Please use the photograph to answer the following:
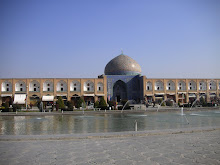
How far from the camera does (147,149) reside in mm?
5652

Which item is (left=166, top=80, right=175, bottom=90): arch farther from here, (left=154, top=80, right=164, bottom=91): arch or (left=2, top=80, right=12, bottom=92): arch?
(left=2, top=80, right=12, bottom=92): arch

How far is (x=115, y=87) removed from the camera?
40938 millimetres

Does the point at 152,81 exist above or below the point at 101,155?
above

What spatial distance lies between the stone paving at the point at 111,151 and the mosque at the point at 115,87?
28.4 meters

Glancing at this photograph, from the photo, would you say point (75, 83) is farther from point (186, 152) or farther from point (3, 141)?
point (186, 152)

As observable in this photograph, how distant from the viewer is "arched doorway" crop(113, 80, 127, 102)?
4047 cm

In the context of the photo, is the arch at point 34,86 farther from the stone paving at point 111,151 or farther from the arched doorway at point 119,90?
the stone paving at point 111,151

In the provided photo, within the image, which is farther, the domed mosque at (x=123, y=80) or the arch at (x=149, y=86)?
the domed mosque at (x=123, y=80)

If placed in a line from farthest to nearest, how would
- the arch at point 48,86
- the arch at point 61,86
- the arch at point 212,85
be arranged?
the arch at point 212,85
the arch at point 61,86
the arch at point 48,86

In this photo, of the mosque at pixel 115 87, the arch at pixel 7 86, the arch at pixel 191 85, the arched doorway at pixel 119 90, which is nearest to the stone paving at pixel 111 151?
the mosque at pixel 115 87

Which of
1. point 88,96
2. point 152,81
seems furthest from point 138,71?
point 88,96

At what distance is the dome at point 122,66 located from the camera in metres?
41.8

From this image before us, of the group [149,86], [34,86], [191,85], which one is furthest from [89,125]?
[191,85]

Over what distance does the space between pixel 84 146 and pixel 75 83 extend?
32235 millimetres
